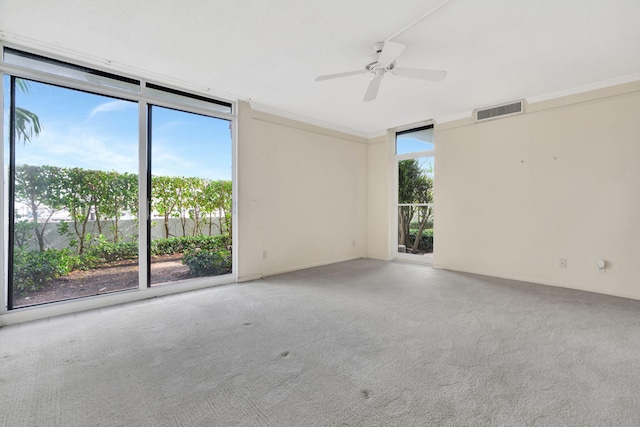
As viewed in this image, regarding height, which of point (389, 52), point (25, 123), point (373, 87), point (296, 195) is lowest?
point (296, 195)

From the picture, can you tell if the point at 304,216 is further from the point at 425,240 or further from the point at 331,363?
the point at 331,363

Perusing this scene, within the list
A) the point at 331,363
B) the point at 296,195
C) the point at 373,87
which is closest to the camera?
the point at 331,363

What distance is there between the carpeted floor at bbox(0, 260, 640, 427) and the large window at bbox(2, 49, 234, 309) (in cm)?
57

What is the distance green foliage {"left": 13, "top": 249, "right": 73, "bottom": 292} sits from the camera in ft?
9.52

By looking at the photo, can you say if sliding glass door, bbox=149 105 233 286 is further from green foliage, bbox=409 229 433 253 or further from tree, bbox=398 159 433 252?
green foliage, bbox=409 229 433 253

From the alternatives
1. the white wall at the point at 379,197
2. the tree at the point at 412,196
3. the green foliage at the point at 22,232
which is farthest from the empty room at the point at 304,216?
the white wall at the point at 379,197

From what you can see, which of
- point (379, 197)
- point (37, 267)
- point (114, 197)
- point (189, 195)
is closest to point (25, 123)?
point (114, 197)

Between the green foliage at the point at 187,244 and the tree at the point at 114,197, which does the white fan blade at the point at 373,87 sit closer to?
the green foliage at the point at 187,244

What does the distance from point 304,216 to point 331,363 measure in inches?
128

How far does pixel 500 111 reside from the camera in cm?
441

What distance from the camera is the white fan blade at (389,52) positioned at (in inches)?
99.3

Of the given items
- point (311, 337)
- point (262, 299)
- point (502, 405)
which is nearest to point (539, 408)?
point (502, 405)

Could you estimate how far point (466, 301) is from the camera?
339 centimetres

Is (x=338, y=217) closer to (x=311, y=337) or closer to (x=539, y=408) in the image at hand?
(x=311, y=337)
